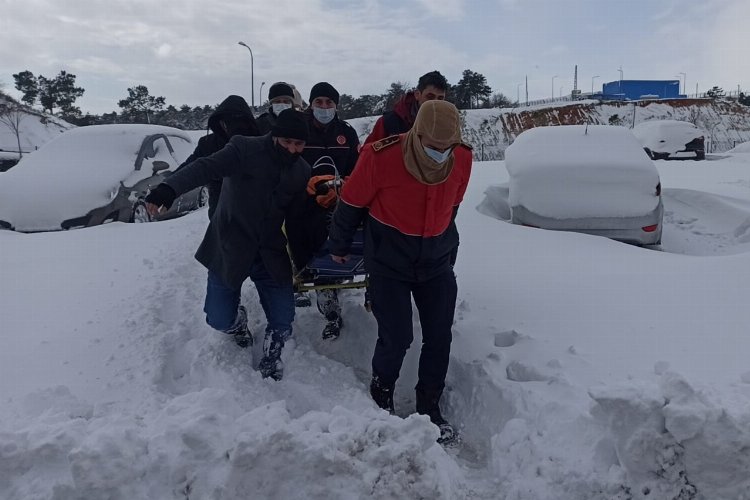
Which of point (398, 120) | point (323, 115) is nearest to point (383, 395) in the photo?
point (398, 120)

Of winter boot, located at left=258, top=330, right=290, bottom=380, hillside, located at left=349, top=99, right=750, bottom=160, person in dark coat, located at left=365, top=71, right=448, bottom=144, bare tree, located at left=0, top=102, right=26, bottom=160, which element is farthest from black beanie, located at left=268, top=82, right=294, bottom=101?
hillside, located at left=349, top=99, right=750, bottom=160

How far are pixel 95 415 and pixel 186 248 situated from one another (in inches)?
128

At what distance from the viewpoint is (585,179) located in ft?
18.8

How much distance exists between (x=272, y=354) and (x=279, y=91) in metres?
2.31

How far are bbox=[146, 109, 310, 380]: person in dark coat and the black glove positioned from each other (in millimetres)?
16

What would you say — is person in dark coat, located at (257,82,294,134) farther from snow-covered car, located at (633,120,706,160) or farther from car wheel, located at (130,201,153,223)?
snow-covered car, located at (633,120,706,160)

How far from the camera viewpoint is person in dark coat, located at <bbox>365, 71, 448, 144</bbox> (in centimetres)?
353

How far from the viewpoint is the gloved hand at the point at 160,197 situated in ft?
8.75

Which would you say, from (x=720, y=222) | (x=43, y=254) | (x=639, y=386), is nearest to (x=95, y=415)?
(x=639, y=386)

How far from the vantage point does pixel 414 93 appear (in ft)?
12.0

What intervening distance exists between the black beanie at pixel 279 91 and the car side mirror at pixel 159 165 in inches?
158

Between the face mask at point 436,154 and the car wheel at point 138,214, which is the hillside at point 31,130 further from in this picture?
the face mask at point 436,154

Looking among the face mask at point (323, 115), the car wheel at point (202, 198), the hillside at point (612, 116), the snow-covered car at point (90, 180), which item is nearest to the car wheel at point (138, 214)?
the snow-covered car at point (90, 180)

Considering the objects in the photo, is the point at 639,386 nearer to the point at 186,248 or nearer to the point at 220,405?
the point at 220,405
